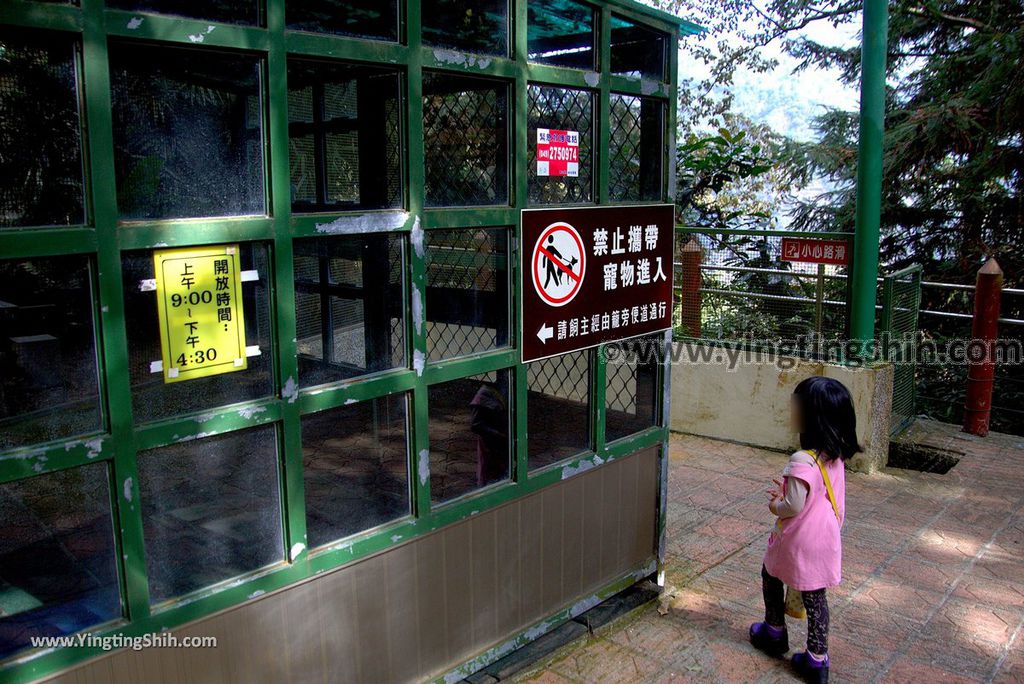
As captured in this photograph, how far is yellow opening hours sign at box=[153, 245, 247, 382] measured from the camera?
7.53ft

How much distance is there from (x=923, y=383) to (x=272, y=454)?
375 inches

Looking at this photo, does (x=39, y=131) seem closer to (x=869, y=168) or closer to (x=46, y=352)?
(x=46, y=352)

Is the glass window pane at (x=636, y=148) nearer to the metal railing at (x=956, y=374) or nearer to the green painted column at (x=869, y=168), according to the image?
the green painted column at (x=869, y=168)

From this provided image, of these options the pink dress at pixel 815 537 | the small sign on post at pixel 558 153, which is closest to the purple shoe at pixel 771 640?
the pink dress at pixel 815 537

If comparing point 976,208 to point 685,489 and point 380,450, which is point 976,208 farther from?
point 380,450

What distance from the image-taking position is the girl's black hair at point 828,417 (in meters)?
3.46

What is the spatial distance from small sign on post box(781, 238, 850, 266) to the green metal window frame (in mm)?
3984

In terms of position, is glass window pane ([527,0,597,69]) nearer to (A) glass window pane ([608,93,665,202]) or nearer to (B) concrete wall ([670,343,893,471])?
(A) glass window pane ([608,93,665,202])

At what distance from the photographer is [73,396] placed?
2.17 meters

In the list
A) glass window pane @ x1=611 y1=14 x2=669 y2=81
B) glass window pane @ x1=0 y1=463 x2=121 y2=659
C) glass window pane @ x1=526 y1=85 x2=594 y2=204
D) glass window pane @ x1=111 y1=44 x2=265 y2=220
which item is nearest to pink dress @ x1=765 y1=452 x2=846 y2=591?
glass window pane @ x1=526 y1=85 x2=594 y2=204

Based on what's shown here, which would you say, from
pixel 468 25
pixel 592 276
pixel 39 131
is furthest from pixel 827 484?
pixel 39 131

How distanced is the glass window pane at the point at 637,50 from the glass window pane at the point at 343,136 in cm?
141

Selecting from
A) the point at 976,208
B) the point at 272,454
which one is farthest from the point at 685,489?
the point at 976,208

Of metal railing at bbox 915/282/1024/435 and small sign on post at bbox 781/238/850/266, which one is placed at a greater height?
small sign on post at bbox 781/238/850/266
